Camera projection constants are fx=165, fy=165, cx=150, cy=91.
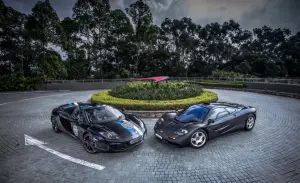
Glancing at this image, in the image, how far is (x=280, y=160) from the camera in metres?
4.43

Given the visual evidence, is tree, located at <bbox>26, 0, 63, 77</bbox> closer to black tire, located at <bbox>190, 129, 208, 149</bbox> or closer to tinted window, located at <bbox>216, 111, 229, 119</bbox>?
black tire, located at <bbox>190, 129, 208, 149</bbox>

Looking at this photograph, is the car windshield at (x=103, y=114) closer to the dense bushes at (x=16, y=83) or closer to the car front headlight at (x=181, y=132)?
the car front headlight at (x=181, y=132)

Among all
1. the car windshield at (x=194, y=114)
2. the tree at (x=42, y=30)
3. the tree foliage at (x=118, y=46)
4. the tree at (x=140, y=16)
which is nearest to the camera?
the car windshield at (x=194, y=114)

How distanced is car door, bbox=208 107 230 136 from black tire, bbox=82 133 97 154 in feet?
12.0

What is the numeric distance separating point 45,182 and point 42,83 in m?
23.1

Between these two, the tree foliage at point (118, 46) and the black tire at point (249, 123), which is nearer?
the black tire at point (249, 123)

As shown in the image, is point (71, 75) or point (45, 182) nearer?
point (45, 182)

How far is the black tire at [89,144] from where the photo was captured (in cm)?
491

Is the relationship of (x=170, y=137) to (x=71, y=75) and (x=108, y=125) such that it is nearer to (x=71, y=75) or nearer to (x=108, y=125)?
(x=108, y=125)

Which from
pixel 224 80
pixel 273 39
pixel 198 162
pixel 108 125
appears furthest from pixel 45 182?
pixel 273 39

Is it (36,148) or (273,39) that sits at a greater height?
(273,39)

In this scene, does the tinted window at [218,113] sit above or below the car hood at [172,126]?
above

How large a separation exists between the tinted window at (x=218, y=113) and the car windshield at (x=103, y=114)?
10.4 feet

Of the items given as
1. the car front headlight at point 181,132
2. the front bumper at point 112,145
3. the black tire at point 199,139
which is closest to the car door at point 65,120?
the front bumper at point 112,145
